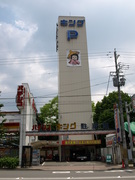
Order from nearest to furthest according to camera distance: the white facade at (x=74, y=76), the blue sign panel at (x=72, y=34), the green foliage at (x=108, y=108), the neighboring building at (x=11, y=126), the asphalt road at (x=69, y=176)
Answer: the asphalt road at (x=69, y=176)
the neighboring building at (x=11, y=126)
the green foliage at (x=108, y=108)
the white facade at (x=74, y=76)
the blue sign panel at (x=72, y=34)

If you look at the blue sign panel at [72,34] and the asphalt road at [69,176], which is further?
the blue sign panel at [72,34]

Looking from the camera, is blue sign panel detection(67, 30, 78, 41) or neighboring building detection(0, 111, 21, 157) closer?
neighboring building detection(0, 111, 21, 157)

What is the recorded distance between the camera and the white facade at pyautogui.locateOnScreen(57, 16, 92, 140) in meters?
41.6

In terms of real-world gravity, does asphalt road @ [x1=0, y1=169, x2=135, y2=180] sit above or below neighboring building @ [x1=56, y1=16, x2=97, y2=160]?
below

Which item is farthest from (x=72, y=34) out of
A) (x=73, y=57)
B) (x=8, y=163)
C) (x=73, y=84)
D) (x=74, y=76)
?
(x=8, y=163)

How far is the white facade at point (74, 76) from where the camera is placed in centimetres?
4162

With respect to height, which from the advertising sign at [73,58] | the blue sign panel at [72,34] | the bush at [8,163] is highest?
the blue sign panel at [72,34]

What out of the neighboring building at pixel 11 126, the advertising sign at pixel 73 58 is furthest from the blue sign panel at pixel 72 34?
the neighboring building at pixel 11 126

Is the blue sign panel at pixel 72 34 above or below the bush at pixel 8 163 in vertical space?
above

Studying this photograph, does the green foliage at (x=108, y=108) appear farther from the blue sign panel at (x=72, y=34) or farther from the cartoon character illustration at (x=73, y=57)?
the blue sign panel at (x=72, y=34)

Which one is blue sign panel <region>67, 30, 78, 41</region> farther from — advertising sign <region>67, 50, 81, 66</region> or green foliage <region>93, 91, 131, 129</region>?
green foliage <region>93, 91, 131, 129</region>

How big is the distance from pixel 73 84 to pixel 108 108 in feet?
28.9

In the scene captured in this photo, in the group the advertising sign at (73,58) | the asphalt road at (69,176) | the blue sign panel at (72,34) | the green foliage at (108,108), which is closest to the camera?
the asphalt road at (69,176)

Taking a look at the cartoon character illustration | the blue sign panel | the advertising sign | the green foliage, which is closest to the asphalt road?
the green foliage
